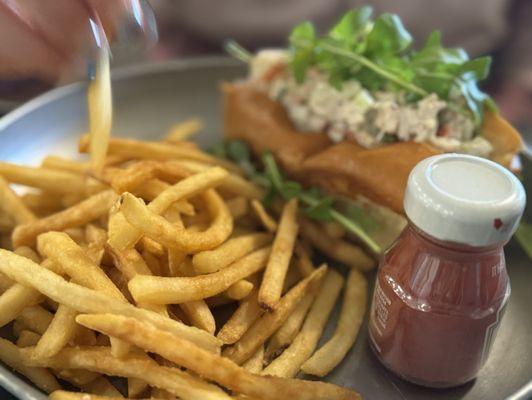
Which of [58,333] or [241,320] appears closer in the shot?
[58,333]

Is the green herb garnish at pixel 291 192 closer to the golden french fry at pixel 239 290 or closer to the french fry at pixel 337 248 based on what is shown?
the french fry at pixel 337 248

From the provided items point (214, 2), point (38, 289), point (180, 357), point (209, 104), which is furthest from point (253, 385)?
point (214, 2)

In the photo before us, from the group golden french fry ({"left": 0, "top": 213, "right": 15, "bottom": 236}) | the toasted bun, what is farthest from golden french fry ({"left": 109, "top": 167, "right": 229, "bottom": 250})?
golden french fry ({"left": 0, "top": 213, "right": 15, "bottom": 236})

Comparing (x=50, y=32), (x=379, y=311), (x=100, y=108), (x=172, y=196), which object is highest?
(x=50, y=32)

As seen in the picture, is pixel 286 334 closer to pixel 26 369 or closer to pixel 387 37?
pixel 26 369

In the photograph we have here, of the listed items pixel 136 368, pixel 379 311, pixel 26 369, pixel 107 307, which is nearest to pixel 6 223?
pixel 26 369

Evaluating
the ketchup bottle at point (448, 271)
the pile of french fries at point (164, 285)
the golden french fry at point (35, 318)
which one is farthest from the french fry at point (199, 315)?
the ketchup bottle at point (448, 271)

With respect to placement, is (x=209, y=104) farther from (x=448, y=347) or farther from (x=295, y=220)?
(x=448, y=347)
